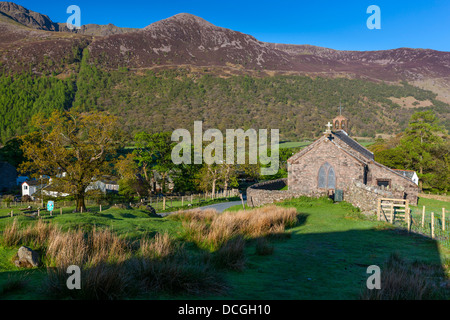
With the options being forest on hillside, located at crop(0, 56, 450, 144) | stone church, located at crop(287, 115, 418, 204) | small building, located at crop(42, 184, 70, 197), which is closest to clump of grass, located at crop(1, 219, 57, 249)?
small building, located at crop(42, 184, 70, 197)

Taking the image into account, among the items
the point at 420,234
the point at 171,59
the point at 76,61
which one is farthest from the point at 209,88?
the point at 420,234

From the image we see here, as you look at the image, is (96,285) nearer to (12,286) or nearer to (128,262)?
(128,262)

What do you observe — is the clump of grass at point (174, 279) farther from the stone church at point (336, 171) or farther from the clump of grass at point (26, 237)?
the stone church at point (336, 171)

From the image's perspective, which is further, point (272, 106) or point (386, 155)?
point (272, 106)

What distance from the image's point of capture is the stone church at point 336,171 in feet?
94.8

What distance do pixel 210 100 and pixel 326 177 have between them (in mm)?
103384

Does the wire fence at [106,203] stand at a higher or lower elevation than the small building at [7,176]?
lower

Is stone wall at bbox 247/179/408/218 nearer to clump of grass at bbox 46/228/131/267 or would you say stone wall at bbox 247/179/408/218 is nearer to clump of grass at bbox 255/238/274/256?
clump of grass at bbox 255/238/274/256

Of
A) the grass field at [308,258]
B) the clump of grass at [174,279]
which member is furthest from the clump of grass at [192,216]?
the clump of grass at [174,279]

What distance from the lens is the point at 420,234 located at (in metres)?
14.1

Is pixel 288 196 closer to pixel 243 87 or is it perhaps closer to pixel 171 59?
pixel 243 87

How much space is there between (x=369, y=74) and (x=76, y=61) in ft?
539

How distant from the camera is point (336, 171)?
29672 millimetres

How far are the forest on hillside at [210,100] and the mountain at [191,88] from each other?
1.37 feet
